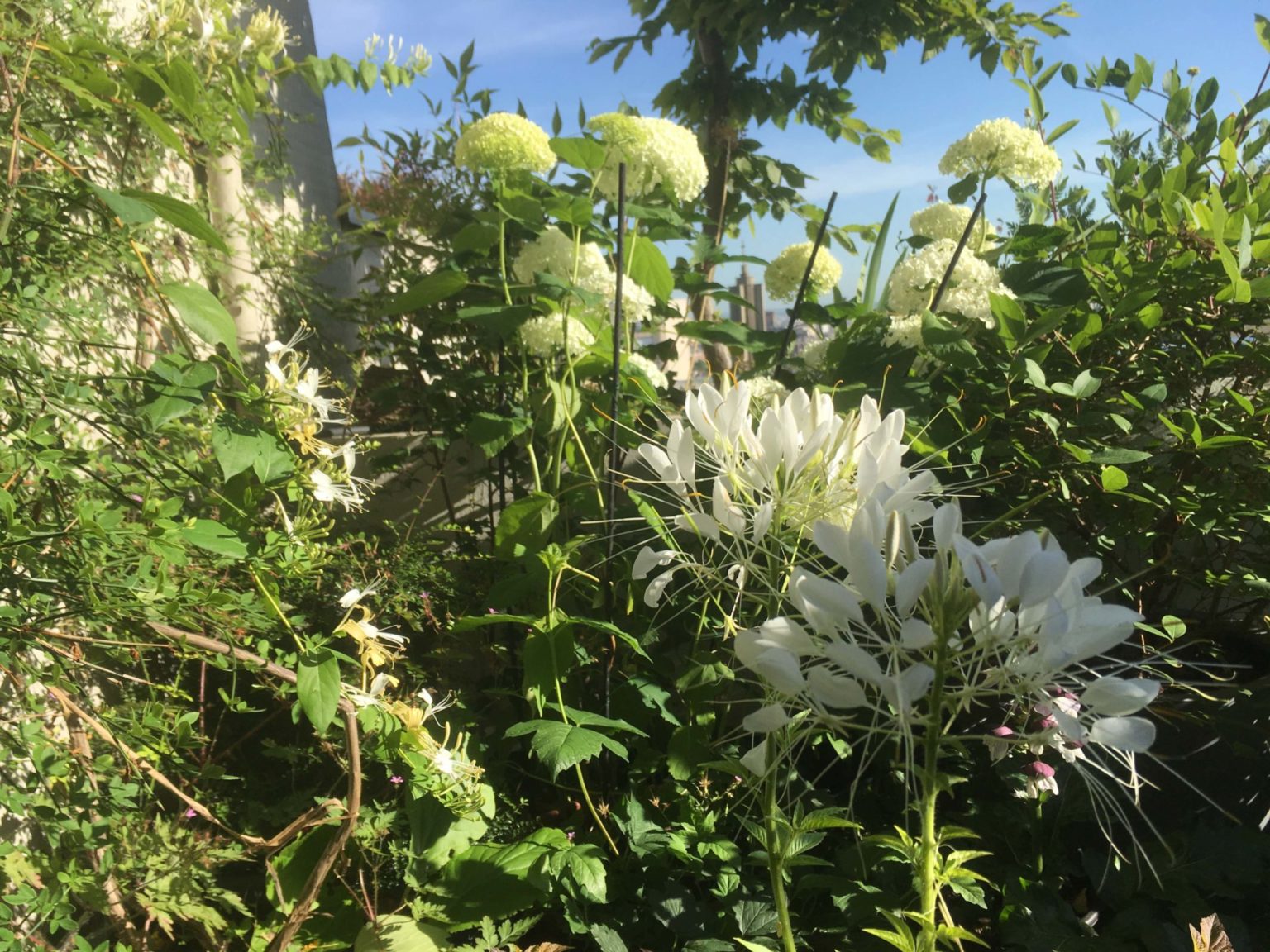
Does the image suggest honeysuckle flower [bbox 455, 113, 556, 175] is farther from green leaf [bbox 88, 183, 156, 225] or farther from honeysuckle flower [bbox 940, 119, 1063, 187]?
honeysuckle flower [bbox 940, 119, 1063, 187]

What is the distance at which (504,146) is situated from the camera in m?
1.37

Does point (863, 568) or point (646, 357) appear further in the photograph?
point (646, 357)

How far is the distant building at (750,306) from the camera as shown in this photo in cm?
217

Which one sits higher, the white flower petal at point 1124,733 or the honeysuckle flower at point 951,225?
the honeysuckle flower at point 951,225

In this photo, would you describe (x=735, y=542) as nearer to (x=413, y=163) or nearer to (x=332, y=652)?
(x=332, y=652)

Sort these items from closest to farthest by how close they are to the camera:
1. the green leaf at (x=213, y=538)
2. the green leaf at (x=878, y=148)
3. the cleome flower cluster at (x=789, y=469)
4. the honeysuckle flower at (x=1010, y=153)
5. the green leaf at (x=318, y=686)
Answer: the cleome flower cluster at (x=789, y=469), the green leaf at (x=213, y=538), the green leaf at (x=318, y=686), the honeysuckle flower at (x=1010, y=153), the green leaf at (x=878, y=148)

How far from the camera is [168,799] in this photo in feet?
4.52

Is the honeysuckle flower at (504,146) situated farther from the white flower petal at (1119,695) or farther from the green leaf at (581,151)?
the white flower petal at (1119,695)

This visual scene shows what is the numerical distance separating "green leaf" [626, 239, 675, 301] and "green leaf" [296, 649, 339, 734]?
2.68 feet

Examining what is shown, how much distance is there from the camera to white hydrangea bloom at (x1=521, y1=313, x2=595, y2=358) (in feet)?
4.34

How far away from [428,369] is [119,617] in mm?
936

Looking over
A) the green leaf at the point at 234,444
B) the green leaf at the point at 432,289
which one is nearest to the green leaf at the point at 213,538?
the green leaf at the point at 234,444

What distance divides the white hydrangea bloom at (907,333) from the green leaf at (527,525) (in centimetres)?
64

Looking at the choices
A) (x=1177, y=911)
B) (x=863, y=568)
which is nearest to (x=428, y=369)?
(x=863, y=568)
